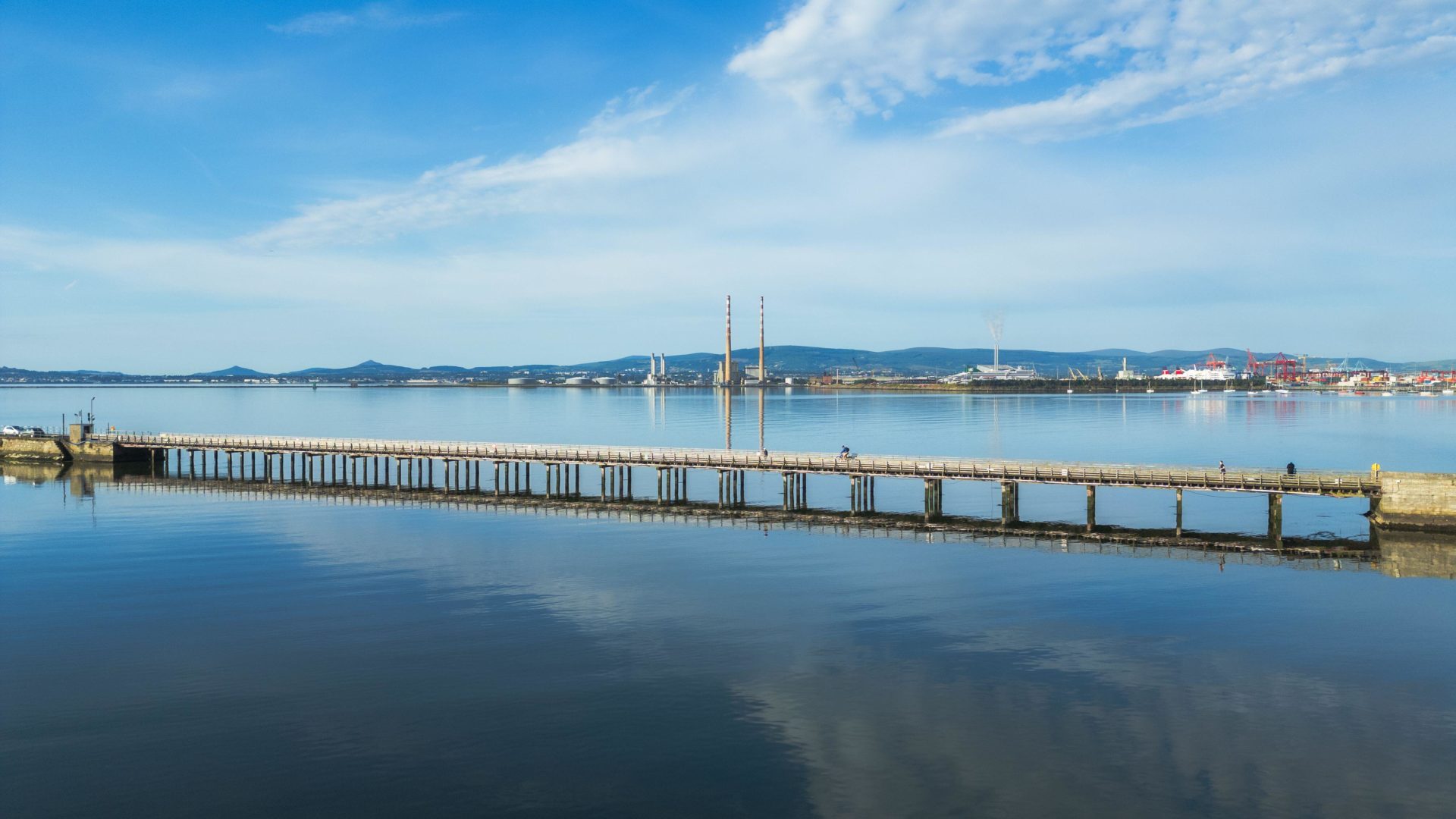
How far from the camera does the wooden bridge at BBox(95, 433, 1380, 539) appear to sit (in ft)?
172

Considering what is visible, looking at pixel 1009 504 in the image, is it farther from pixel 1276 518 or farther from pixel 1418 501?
pixel 1418 501

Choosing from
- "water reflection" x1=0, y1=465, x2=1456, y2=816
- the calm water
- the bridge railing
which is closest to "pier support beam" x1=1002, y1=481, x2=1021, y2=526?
the bridge railing

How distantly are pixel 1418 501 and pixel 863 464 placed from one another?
29.3 meters

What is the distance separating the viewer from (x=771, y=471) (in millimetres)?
65188

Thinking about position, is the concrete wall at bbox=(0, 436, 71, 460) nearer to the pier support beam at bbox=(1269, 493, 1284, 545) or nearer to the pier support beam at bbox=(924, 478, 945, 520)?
the pier support beam at bbox=(924, 478, 945, 520)

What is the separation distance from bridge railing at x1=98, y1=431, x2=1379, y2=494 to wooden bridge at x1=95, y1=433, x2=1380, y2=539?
64 millimetres

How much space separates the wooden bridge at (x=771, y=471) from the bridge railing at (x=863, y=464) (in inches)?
2.5

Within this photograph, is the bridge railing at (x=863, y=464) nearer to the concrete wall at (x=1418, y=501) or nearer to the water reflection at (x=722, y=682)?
the concrete wall at (x=1418, y=501)

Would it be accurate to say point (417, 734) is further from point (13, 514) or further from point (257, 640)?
point (13, 514)

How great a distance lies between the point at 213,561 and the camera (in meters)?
46.6

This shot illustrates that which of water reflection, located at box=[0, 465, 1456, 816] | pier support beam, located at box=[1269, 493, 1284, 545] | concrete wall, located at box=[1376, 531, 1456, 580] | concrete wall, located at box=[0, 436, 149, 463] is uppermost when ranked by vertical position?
concrete wall, located at box=[0, 436, 149, 463]

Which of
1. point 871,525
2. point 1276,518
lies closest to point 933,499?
point 871,525

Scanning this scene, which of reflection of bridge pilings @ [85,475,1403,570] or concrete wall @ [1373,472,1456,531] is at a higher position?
concrete wall @ [1373,472,1456,531]

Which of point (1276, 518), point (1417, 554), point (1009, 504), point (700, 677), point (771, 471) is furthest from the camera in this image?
point (771, 471)
